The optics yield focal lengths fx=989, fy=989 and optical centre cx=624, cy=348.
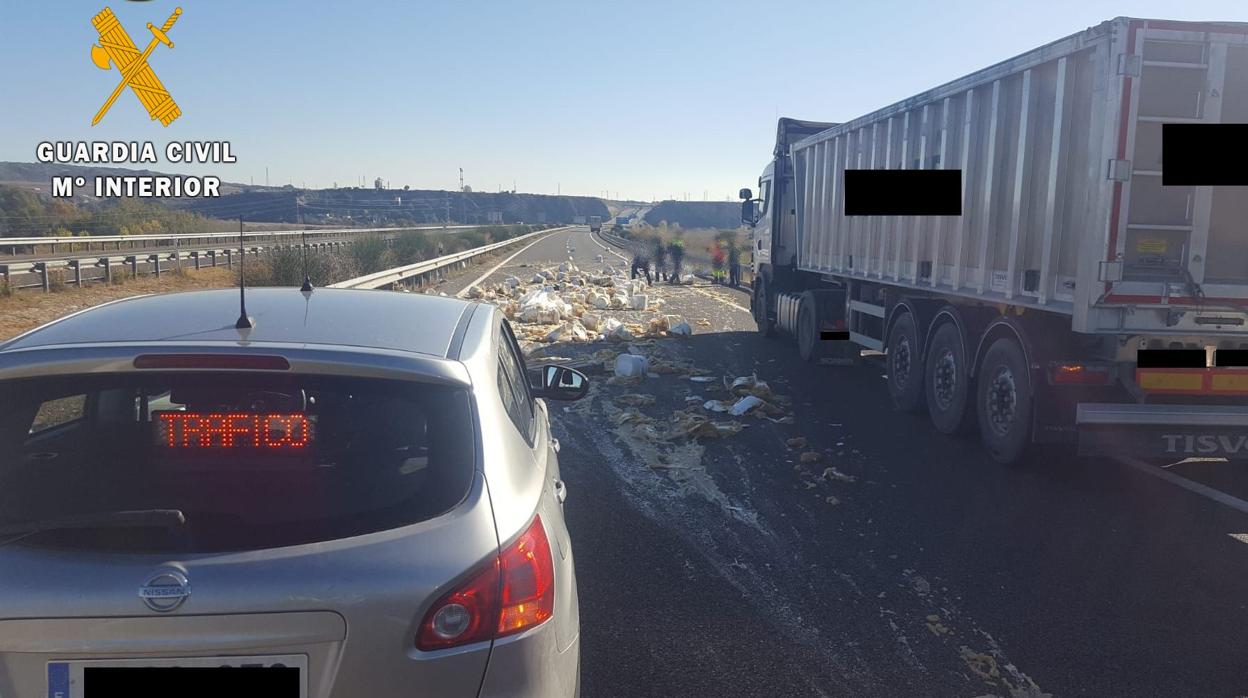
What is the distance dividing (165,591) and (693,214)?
572 feet

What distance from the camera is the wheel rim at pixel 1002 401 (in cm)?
761

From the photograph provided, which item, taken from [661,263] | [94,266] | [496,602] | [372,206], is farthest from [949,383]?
[372,206]

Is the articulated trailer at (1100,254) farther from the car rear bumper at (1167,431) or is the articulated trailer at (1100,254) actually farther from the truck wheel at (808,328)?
the truck wheel at (808,328)

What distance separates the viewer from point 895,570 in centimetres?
539

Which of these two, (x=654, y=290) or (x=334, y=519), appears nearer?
(x=334, y=519)

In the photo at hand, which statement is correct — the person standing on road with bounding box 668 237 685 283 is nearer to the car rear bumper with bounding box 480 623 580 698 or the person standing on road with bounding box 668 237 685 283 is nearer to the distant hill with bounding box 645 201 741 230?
the car rear bumper with bounding box 480 623 580 698

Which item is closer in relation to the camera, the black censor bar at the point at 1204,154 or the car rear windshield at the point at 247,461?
the car rear windshield at the point at 247,461

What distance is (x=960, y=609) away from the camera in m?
4.84

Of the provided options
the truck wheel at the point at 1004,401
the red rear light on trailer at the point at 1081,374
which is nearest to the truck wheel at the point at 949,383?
the truck wheel at the point at 1004,401

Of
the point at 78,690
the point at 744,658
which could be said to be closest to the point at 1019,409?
the point at 744,658

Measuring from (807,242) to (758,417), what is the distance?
19.5 feet

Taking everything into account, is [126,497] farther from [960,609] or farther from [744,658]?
[960,609]

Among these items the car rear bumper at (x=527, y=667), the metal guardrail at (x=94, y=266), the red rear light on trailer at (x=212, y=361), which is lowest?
the metal guardrail at (x=94, y=266)

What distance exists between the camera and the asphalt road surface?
4.15 m
